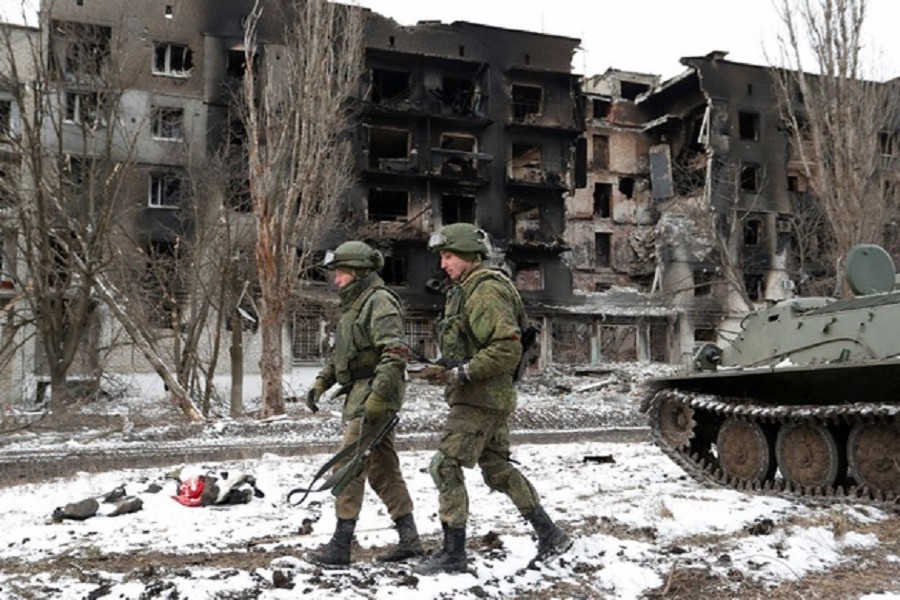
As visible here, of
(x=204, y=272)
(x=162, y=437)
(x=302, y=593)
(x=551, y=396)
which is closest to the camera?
(x=302, y=593)

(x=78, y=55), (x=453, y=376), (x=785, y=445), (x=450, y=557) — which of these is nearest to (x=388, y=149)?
(x=78, y=55)

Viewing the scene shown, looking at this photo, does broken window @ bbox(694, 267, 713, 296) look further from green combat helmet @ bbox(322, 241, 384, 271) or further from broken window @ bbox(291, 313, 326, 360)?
green combat helmet @ bbox(322, 241, 384, 271)

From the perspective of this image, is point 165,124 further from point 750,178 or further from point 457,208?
point 750,178

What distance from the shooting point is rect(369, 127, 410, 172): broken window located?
3444cm

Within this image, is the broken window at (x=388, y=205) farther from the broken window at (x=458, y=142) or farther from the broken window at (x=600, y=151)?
the broken window at (x=600, y=151)

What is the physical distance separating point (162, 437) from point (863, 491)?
12506 mm

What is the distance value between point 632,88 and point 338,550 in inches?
1766

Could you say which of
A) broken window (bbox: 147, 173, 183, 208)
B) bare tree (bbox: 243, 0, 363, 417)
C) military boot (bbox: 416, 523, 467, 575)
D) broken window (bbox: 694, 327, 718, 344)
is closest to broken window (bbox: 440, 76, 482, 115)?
broken window (bbox: 147, 173, 183, 208)

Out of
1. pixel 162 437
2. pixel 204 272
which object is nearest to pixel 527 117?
pixel 204 272

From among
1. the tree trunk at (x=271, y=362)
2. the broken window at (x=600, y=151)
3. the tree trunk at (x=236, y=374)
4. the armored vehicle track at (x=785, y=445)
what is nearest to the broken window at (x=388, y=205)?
the broken window at (x=600, y=151)

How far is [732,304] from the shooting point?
38844 millimetres

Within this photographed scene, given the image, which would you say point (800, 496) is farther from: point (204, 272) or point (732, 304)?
point (732, 304)

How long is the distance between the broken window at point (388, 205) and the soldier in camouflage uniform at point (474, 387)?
29.4 meters

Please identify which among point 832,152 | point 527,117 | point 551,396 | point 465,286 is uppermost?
point 527,117
